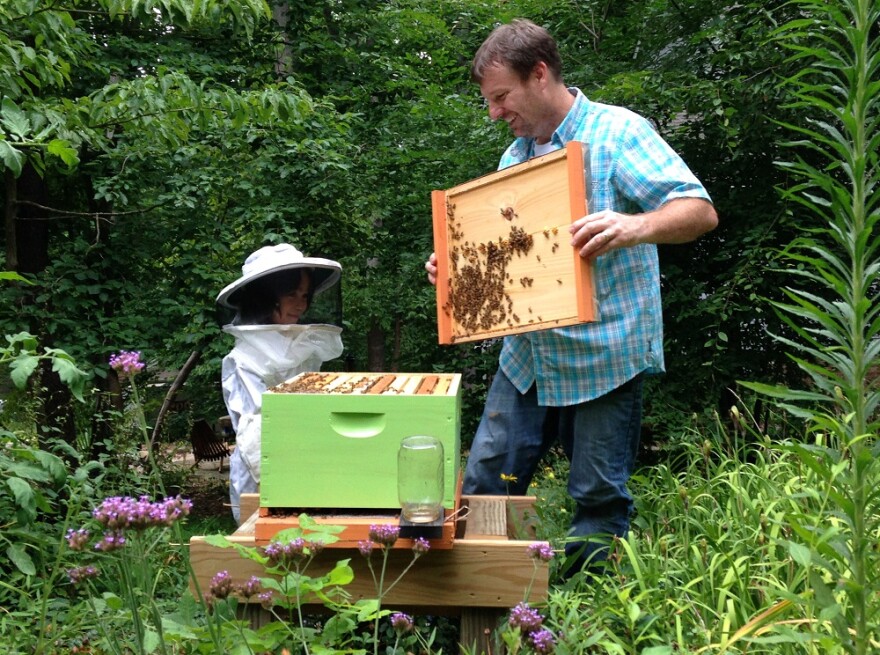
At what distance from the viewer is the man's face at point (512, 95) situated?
275 cm

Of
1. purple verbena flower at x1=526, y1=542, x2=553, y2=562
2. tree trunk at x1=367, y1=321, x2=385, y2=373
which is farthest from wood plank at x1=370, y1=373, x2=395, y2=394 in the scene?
tree trunk at x1=367, y1=321, x2=385, y2=373

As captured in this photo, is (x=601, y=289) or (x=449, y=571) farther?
(x=601, y=289)

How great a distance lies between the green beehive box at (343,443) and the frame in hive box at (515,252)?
485mm

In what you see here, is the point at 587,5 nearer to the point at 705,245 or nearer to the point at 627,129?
the point at 705,245

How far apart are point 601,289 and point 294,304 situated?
61.6 inches

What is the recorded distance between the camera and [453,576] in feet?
6.97

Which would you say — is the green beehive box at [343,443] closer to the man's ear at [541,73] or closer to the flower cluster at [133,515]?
the flower cluster at [133,515]

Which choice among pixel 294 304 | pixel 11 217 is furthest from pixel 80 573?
pixel 11 217

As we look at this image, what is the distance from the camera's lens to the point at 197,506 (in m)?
7.08

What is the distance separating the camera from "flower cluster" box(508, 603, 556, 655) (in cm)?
150

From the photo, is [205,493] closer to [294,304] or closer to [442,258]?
[294,304]

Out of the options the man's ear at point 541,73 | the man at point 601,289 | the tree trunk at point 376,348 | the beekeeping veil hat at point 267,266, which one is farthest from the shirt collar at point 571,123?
the tree trunk at point 376,348

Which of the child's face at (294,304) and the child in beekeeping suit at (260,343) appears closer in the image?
the child in beekeeping suit at (260,343)

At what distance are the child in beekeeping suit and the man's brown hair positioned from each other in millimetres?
1128
